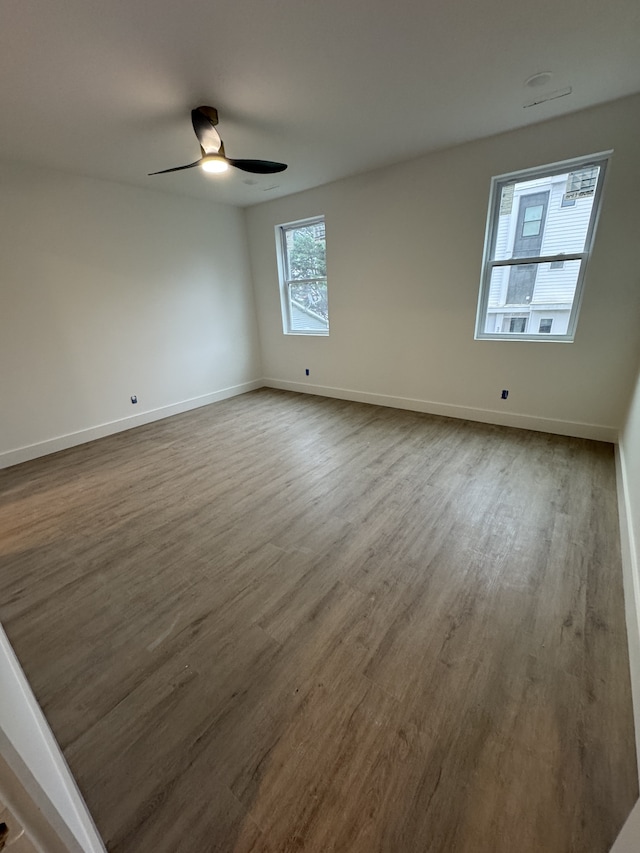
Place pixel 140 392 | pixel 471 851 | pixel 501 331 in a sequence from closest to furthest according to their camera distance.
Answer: pixel 471 851
pixel 501 331
pixel 140 392

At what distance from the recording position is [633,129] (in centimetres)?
259

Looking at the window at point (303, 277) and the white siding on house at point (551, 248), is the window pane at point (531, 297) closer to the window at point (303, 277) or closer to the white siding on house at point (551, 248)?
the white siding on house at point (551, 248)

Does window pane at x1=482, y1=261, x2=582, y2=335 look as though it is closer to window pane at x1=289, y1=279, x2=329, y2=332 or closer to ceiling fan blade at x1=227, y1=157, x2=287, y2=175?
window pane at x1=289, y1=279, x2=329, y2=332

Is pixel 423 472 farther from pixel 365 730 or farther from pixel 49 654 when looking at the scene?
pixel 49 654

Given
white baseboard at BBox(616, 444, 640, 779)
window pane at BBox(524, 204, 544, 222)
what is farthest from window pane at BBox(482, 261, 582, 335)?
white baseboard at BBox(616, 444, 640, 779)

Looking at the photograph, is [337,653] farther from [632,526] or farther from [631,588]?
[632,526]

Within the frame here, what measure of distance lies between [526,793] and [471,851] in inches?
9.6

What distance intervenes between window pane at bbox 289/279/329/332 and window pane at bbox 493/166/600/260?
2.21m

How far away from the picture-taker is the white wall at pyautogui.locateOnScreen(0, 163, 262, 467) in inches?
130

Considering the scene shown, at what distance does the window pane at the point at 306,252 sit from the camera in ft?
15.2

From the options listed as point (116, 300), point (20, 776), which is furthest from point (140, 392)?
point (20, 776)

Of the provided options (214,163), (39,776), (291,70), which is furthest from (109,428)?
(39,776)

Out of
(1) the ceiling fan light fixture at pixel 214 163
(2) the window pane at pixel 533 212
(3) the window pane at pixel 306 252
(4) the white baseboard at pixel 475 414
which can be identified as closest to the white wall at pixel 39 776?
(1) the ceiling fan light fixture at pixel 214 163

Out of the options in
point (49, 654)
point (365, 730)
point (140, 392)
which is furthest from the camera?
point (140, 392)
